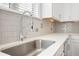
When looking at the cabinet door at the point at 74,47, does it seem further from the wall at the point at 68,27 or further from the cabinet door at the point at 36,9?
the cabinet door at the point at 36,9

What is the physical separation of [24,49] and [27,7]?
1.09m

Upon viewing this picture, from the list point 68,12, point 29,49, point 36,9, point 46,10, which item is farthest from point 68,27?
point 29,49

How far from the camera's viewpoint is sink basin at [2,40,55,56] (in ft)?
4.14

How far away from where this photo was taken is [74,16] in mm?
3955

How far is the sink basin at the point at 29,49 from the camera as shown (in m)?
1.26

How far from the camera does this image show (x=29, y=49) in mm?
1650

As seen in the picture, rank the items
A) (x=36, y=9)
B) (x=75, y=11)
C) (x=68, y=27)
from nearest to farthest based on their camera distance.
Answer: (x=36, y=9), (x=75, y=11), (x=68, y=27)

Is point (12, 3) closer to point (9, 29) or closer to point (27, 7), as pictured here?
point (9, 29)

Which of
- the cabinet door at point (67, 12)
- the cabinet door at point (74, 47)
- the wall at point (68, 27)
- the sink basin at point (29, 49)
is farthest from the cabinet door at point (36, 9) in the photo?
the wall at point (68, 27)

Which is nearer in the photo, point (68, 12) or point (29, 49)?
point (29, 49)

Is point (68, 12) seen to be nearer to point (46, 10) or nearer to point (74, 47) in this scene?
point (74, 47)

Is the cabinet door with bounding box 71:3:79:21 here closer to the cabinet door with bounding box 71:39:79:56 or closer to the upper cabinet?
the upper cabinet

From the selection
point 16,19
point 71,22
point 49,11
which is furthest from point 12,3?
point 71,22

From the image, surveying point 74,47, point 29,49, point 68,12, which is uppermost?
point 68,12
